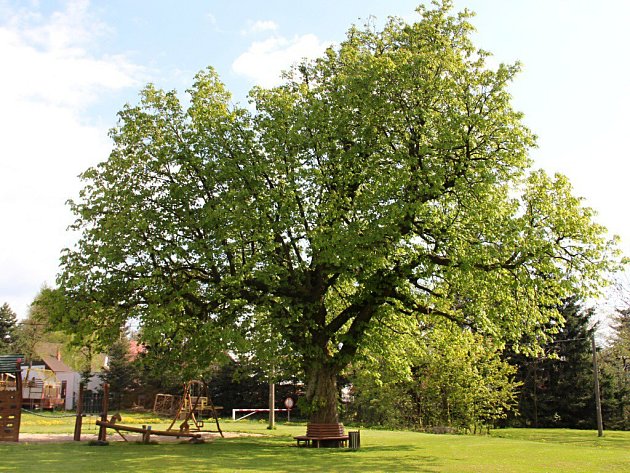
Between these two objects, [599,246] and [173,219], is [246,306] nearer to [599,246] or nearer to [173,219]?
[173,219]

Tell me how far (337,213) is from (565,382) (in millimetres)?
36001

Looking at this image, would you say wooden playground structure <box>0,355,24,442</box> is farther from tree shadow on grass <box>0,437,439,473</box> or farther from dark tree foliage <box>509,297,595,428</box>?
dark tree foliage <box>509,297,595,428</box>

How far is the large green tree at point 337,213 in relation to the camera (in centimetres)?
1809

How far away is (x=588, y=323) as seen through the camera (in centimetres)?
4769

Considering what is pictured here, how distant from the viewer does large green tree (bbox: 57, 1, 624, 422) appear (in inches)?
712

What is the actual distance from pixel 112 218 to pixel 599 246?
15.6m

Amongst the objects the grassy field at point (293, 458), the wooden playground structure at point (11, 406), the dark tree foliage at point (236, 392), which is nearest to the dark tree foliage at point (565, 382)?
the dark tree foliage at point (236, 392)

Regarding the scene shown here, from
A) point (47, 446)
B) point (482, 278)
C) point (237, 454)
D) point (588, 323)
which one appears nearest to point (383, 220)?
point (482, 278)

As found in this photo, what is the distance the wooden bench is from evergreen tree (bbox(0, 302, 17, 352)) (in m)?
52.7

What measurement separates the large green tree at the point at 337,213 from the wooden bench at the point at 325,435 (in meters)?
0.37

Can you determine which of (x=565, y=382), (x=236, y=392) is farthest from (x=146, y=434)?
(x=565, y=382)

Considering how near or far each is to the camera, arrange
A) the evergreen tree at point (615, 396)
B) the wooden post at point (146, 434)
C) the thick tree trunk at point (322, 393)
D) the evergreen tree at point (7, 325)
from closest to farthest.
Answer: the thick tree trunk at point (322, 393) < the wooden post at point (146, 434) < the evergreen tree at point (615, 396) < the evergreen tree at point (7, 325)

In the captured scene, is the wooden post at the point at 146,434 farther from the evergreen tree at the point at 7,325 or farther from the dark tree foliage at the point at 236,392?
the evergreen tree at the point at 7,325

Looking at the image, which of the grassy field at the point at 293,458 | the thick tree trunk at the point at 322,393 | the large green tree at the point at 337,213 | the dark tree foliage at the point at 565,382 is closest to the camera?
the grassy field at the point at 293,458
